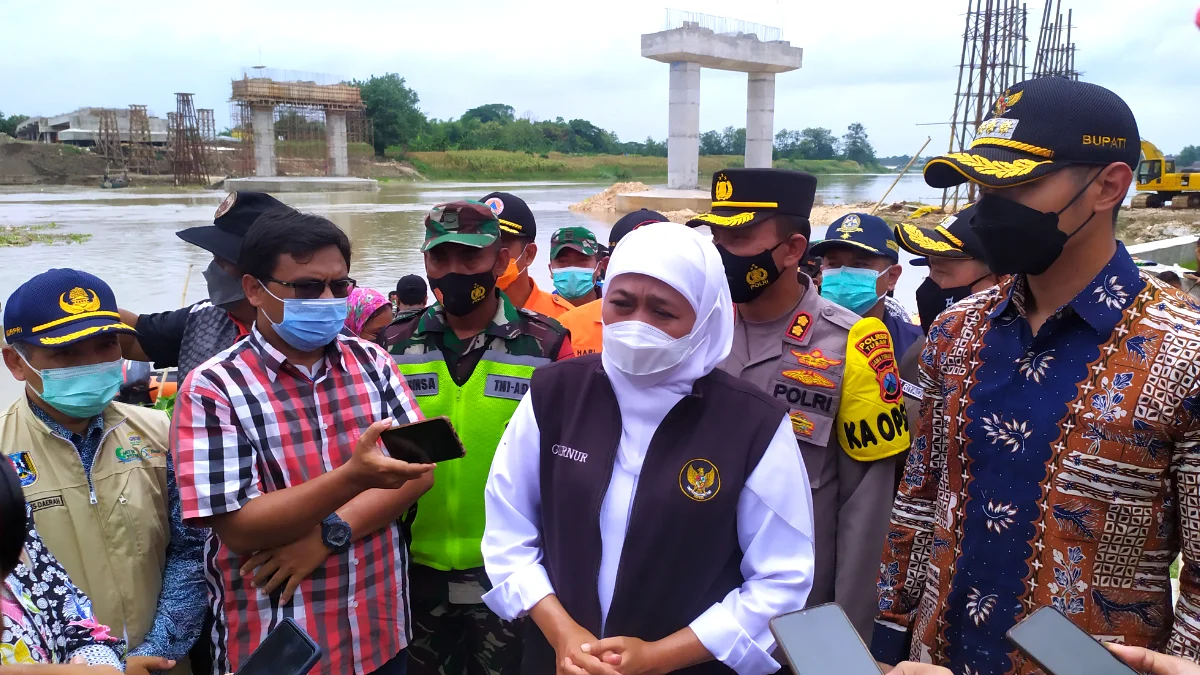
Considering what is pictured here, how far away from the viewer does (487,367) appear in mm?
2758

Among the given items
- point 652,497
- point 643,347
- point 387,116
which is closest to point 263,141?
point 387,116

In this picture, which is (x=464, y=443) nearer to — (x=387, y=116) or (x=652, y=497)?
(x=652, y=497)

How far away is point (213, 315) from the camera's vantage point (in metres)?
3.29

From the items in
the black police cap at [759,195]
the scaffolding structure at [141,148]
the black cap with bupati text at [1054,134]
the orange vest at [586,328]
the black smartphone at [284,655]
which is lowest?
the black smartphone at [284,655]

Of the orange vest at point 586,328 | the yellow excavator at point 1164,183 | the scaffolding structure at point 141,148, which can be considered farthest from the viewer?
the scaffolding structure at point 141,148

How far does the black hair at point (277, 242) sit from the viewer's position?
240 centimetres

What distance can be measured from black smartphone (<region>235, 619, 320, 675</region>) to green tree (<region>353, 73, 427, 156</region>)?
A: 67.7 metres

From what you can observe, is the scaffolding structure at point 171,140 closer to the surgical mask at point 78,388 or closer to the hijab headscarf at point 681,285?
the surgical mask at point 78,388

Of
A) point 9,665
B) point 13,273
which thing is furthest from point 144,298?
point 9,665

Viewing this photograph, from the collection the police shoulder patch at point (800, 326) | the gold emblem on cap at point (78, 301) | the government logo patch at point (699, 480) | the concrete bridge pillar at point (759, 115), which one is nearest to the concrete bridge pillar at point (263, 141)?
the concrete bridge pillar at point (759, 115)

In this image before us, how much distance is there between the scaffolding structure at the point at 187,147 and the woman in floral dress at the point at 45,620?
51862 mm

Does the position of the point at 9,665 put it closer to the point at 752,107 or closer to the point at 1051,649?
the point at 1051,649

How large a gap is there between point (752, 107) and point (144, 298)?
32.4 m

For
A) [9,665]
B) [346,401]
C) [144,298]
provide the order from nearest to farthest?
[9,665], [346,401], [144,298]
